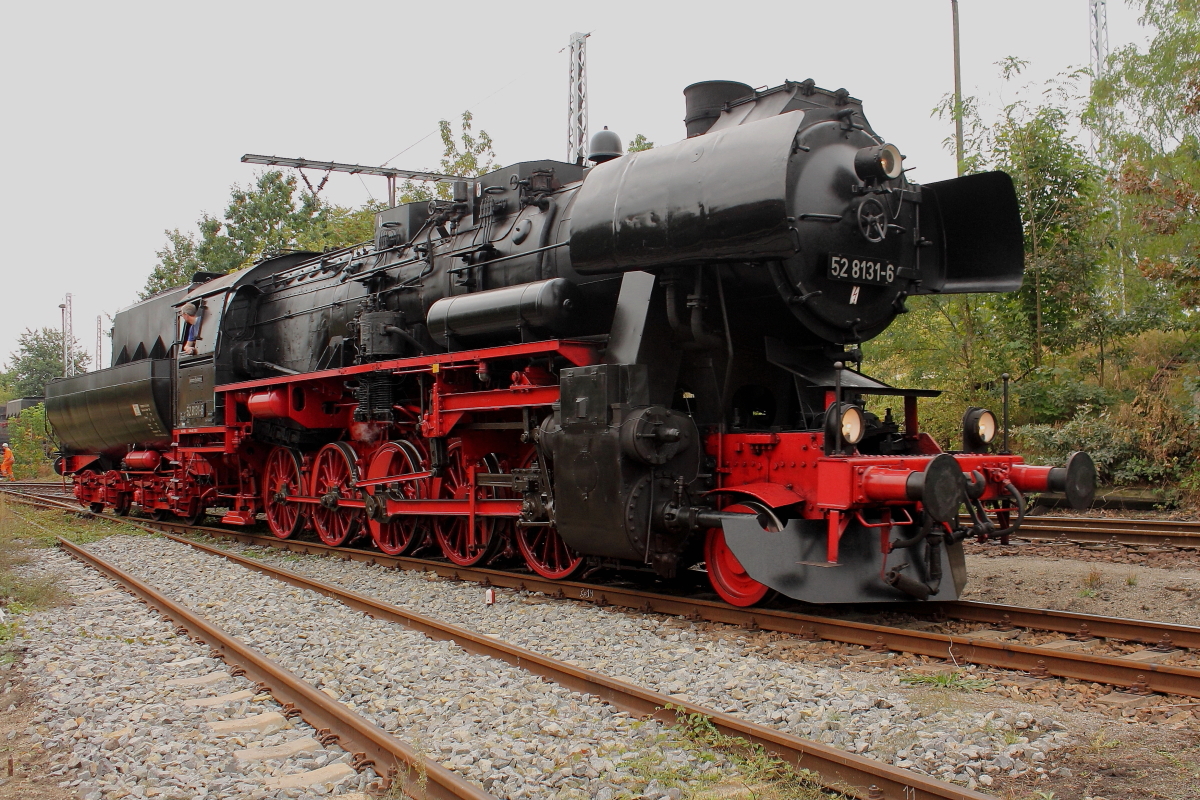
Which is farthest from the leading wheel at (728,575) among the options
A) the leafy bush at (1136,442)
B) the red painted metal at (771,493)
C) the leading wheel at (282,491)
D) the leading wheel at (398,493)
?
the leafy bush at (1136,442)

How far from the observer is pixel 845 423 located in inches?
206

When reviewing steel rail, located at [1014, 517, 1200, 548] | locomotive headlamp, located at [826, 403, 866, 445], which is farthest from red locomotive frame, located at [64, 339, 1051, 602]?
steel rail, located at [1014, 517, 1200, 548]

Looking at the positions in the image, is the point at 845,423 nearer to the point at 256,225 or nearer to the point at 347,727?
the point at 347,727

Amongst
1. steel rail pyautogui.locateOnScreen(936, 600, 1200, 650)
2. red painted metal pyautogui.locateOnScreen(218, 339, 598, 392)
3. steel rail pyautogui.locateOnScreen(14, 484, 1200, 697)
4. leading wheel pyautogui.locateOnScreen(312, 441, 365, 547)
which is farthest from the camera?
leading wheel pyautogui.locateOnScreen(312, 441, 365, 547)

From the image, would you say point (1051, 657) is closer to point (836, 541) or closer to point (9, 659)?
point (836, 541)

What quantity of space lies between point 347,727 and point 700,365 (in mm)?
3410

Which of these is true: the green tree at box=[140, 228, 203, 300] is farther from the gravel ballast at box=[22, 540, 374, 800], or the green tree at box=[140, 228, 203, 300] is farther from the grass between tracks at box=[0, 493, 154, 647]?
the gravel ballast at box=[22, 540, 374, 800]

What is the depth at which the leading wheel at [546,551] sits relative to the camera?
711cm

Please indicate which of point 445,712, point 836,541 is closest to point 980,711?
point 836,541

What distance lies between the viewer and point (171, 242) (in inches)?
1532

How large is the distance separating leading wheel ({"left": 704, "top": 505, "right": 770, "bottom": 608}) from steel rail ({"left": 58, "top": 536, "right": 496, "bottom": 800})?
2.74 m

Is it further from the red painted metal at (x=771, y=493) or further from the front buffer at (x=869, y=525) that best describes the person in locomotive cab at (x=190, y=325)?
the front buffer at (x=869, y=525)

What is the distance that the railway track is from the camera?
3.05m

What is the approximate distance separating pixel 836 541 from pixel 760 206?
1957 mm
